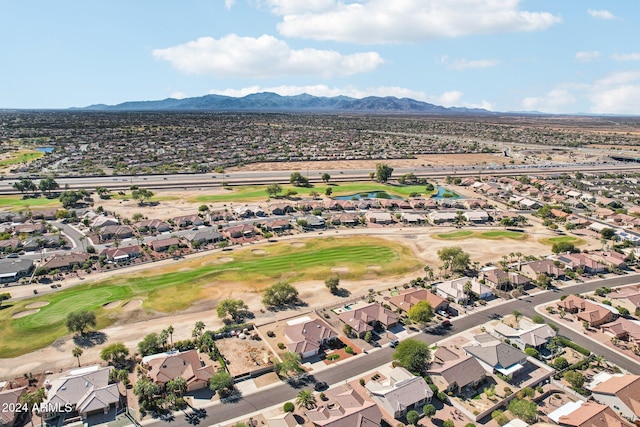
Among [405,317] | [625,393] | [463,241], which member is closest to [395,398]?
[405,317]

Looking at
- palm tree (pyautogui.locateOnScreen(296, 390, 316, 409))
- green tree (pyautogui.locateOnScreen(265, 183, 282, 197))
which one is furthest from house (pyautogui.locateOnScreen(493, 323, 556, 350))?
green tree (pyautogui.locateOnScreen(265, 183, 282, 197))

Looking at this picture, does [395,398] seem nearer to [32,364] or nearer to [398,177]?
[32,364]

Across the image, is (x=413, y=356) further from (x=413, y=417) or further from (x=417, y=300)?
(x=417, y=300)

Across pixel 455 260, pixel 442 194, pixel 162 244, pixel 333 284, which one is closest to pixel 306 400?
pixel 333 284

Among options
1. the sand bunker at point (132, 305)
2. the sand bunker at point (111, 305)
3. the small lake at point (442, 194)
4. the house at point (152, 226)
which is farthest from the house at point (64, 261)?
the small lake at point (442, 194)

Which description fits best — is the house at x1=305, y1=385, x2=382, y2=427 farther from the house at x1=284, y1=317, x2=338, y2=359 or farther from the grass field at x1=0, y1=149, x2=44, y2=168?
the grass field at x1=0, y1=149, x2=44, y2=168

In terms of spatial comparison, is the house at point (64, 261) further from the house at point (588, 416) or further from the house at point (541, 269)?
the house at point (541, 269)
